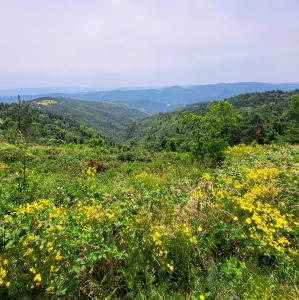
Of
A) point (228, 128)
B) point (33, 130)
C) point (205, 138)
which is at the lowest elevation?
point (33, 130)

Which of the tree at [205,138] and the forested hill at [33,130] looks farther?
the forested hill at [33,130]

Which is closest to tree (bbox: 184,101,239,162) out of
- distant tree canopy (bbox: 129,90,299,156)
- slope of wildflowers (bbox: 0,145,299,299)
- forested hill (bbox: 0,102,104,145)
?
distant tree canopy (bbox: 129,90,299,156)

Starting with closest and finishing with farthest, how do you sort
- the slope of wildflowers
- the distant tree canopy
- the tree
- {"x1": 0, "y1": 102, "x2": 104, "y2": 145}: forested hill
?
the slope of wildflowers
the tree
the distant tree canopy
{"x1": 0, "y1": 102, "x2": 104, "y2": 145}: forested hill

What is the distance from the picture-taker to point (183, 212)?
360cm

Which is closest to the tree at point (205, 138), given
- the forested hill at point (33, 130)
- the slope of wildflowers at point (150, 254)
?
the forested hill at point (33, 130)

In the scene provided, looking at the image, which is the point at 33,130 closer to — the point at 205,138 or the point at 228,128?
the point at 228,128

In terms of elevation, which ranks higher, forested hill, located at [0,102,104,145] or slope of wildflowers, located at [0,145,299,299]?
slope of wildflowers, located at [0,145,299,299]

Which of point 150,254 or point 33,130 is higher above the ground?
point 150,254

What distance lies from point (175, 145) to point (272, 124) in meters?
15.6

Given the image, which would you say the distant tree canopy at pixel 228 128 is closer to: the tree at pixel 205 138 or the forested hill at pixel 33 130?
the tree at pixel 205 138

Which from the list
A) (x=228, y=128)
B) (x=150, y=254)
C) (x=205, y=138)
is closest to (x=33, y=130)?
(x=228, y=128)

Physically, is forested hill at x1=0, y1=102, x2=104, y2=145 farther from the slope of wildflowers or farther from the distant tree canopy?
the distant tree canopy

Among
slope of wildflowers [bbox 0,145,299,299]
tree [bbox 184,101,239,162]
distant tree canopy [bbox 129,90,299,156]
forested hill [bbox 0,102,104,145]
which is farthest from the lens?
forested hill [bbox 0,102,104,145]

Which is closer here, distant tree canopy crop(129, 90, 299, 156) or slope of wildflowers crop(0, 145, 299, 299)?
slope of wildflowers crop(0, 145, 299, 299)
